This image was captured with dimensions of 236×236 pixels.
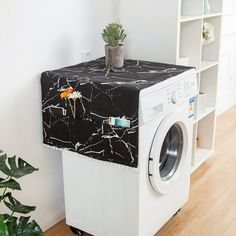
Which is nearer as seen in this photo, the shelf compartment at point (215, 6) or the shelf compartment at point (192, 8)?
the shelf compartment at point (192, 8)

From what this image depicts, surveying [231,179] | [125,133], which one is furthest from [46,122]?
[231,179]

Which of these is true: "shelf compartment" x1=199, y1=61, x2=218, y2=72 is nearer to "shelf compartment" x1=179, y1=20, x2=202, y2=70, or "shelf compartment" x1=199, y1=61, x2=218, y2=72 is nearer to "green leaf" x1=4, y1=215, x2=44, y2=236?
"shelf compartment" x1=179, y1=20, x2=202, y2=70

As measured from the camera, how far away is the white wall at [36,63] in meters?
1.95

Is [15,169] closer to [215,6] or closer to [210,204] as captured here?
[210,204]

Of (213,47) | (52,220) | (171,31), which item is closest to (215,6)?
(213,47)

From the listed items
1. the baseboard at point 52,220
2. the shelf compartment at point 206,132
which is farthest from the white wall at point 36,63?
the shelf compartment at point 206,132

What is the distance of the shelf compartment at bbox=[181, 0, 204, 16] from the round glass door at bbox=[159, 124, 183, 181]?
36.6 inches

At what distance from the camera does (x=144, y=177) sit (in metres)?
1.95

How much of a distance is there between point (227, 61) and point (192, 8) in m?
1.98

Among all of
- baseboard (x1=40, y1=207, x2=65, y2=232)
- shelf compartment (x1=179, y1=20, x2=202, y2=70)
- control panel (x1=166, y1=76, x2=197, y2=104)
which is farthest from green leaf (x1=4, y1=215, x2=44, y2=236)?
shelf compartment (x1=179, y1=20, x2=202, y2=70)

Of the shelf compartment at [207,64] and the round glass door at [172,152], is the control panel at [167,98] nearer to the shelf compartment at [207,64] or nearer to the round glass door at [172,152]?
the round glass door at [172,152]

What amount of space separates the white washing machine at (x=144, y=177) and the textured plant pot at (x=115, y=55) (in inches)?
14.2

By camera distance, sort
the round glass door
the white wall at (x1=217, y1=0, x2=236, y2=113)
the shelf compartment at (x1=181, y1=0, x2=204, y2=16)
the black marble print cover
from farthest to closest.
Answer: the white wall at (x1=217, y1=0, x2=236, y2=113) < the shelf compartment at (x1=181, y1=0, x2=204, y2=16) < the round glass door < the black marble print cover

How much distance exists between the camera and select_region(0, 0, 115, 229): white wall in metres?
1.95
